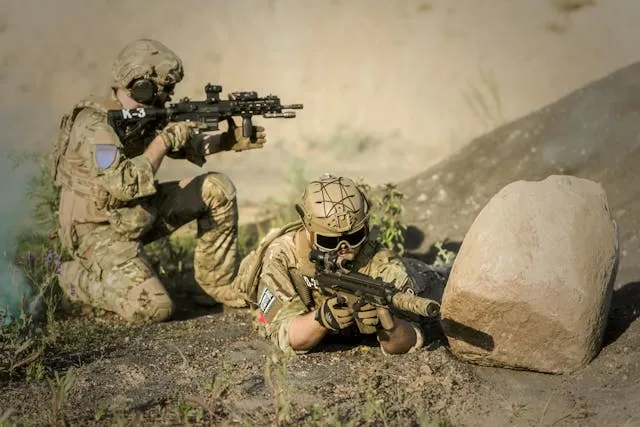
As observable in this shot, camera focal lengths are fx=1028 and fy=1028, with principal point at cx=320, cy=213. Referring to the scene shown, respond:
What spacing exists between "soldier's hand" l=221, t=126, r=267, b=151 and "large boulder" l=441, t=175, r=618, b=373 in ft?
7.41

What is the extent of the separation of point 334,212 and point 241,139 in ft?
6.92

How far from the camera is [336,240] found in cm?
507

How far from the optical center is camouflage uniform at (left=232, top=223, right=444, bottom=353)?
525cm

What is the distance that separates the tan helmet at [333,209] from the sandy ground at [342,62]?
178 inches

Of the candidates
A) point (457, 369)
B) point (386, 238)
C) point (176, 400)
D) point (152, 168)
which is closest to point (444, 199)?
point (386, 238)

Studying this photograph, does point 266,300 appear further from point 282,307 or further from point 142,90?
point 142,90

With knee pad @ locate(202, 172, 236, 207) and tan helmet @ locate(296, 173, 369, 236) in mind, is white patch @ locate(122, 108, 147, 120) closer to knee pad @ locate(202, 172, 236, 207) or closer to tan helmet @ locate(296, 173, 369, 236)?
knee pad @ locate(202, 172, 236, 207)

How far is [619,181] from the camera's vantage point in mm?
7453

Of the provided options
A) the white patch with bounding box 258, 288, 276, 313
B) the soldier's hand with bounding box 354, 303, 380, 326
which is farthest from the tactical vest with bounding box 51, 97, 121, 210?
the soldier's hand with bounding box 354, 303, 380, 326

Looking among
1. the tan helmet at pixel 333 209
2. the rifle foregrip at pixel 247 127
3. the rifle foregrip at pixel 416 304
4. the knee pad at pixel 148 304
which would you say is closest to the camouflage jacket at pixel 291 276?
the tan helmet at pixel 333 209

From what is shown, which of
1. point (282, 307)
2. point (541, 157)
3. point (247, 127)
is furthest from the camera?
point (541, 157)

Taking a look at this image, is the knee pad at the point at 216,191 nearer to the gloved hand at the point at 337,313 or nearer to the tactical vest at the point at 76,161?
the tactical vest at the point at 76,161

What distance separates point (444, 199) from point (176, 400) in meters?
4.16

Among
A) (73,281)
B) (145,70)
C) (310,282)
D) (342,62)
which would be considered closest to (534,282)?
(310,282)
